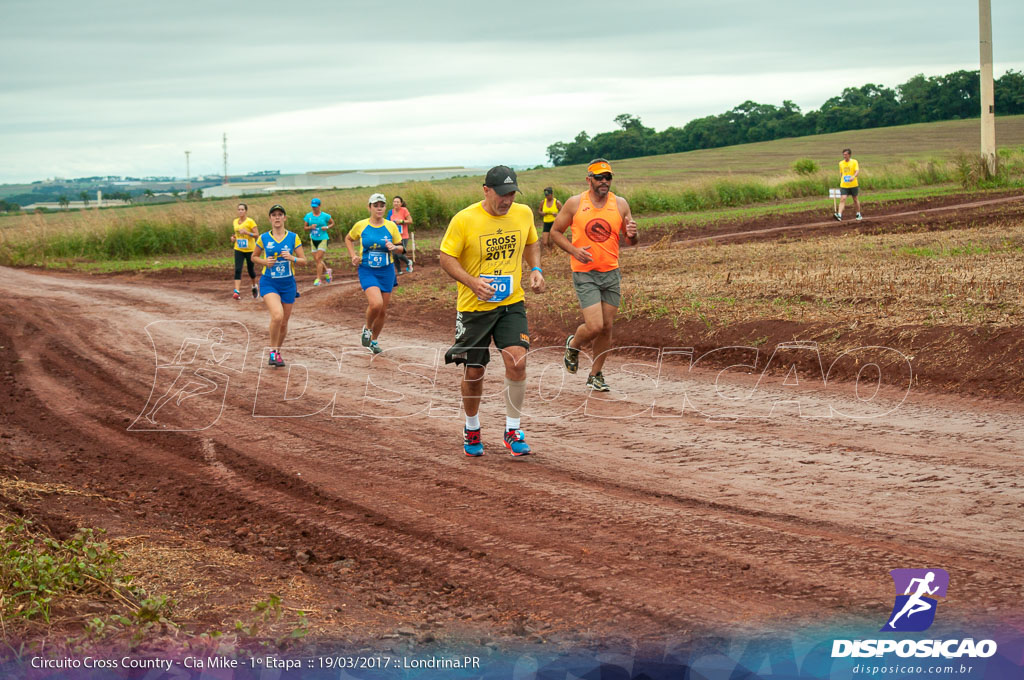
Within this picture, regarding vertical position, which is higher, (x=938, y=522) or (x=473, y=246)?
(x=473, y=246)

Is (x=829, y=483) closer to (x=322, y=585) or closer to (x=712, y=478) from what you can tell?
(x=712, y=478)

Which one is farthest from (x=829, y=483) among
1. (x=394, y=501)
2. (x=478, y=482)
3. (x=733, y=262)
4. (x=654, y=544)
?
(x=733, y=262)

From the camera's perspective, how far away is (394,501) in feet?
22.4

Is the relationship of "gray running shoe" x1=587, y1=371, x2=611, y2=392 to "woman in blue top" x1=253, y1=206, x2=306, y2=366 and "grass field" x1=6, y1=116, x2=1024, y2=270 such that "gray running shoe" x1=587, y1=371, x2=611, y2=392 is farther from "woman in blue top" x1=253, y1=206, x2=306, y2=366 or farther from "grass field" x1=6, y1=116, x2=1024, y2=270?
"grass field" x1=6, y1=116, x2=1024, y2=270

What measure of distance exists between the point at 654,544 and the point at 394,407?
4880mm

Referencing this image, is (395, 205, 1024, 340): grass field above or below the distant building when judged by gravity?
below

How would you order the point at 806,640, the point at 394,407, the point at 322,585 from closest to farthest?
the point at 806,640 → the point at 322,585 → the point at 394,407

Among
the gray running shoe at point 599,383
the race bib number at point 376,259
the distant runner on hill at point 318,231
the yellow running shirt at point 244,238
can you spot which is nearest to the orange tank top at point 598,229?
the gray running shoe at point 599,383

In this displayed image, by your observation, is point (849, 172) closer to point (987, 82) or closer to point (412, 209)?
point (987, 82)

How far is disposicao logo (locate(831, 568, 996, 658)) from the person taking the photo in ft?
13.4

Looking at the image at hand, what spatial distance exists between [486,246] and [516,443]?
5.49 feet

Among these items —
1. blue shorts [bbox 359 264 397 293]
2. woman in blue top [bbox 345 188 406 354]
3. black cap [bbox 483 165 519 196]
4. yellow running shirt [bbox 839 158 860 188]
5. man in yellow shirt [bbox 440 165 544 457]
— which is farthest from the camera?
yellow running shirt [bbox 839 158 860 188]

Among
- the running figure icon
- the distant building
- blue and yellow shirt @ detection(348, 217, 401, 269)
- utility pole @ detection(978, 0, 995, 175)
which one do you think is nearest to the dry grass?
blue and yellow shirt @ detection(348, 217, 401, 269)

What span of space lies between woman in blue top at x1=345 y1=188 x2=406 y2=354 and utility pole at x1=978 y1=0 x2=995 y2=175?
98.3ft
